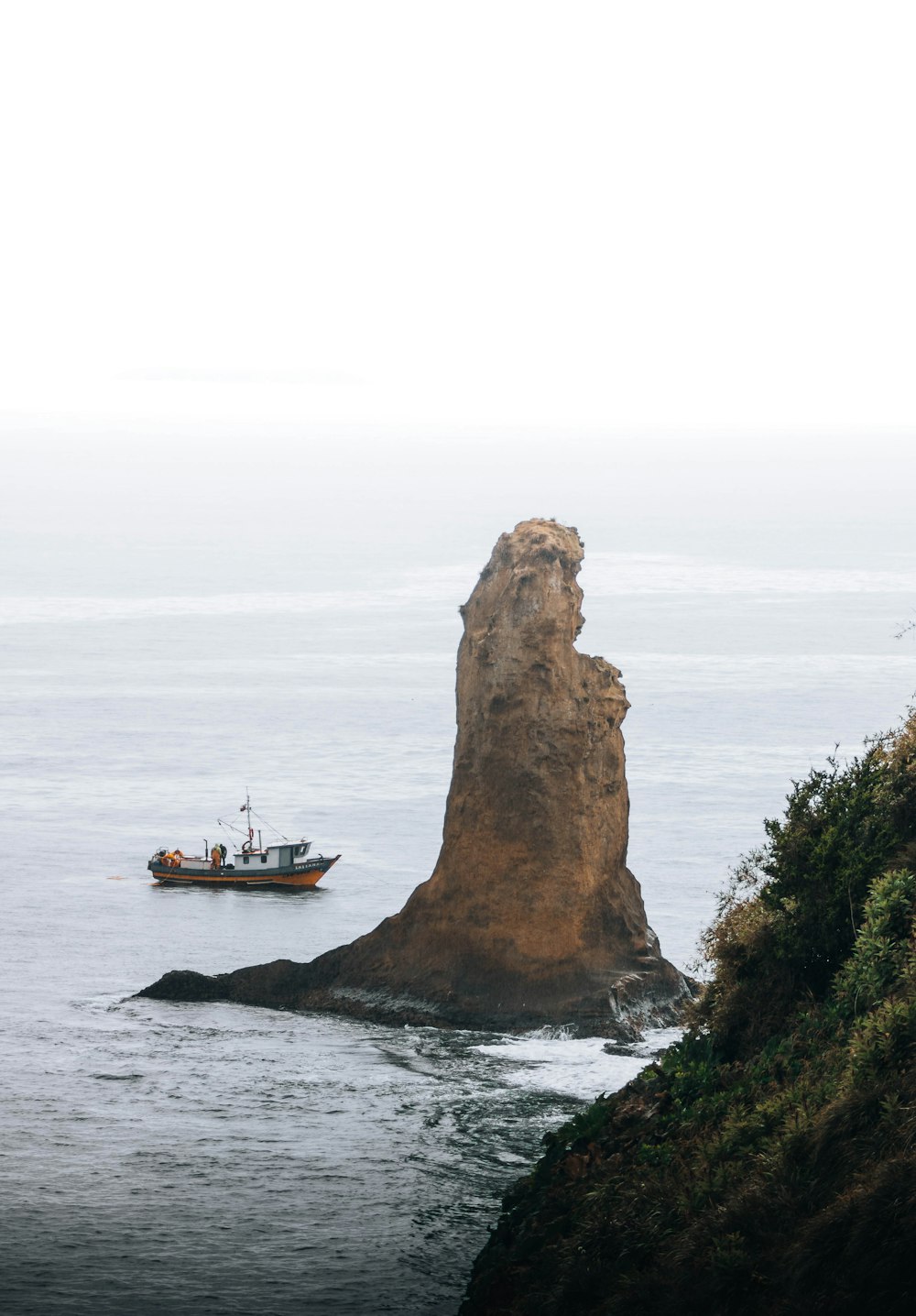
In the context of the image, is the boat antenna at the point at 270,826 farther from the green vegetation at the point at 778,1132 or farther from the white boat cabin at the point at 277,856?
the green vegetation at the point at 778,1132

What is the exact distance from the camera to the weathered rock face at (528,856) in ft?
180

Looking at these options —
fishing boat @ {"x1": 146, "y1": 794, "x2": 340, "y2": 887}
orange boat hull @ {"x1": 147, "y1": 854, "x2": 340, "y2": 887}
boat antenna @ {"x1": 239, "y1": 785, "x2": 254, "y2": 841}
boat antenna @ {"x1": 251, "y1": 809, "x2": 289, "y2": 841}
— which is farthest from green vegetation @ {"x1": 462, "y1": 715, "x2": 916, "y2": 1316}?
boat antenna @ {"x1": 251, "y1": 809, "x2": 289, "y2": 841}

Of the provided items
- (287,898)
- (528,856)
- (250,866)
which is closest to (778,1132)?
(528,856)

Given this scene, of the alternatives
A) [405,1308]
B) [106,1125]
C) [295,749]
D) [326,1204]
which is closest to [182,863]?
[295,749]

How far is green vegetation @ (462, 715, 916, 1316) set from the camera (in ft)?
85.8

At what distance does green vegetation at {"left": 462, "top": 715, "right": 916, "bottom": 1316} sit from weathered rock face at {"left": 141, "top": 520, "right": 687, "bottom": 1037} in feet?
53.5

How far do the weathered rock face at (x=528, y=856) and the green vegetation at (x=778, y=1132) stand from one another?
53.5 ft

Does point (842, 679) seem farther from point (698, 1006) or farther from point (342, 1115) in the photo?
point (698, 1006)

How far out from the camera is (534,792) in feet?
182

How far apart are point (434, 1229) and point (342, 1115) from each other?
28.9ft

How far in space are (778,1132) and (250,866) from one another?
56.9m

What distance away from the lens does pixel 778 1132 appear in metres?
29.4

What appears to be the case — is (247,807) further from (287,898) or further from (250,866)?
(287,898)

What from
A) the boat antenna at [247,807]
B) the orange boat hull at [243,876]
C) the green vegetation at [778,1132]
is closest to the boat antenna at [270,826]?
the boat antenna at [247,807]
